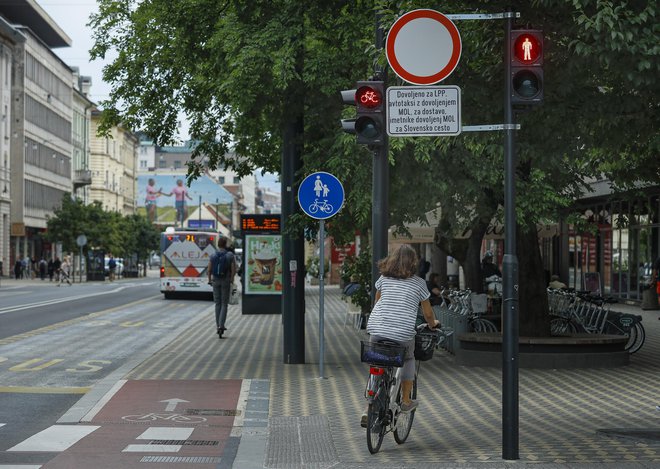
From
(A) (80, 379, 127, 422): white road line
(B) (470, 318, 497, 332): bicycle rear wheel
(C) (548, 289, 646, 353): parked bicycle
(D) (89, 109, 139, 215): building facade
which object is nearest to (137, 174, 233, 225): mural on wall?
(D) (89, 109, 139, 215): building facade

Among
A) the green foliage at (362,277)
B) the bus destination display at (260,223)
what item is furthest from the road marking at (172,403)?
the bus destination display at (260,223)

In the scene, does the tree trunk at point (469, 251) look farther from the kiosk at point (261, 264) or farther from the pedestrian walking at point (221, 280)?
the kiosk at point (261, 264)

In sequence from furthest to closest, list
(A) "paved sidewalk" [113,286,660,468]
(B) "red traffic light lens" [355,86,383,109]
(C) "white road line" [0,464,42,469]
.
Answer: (B) "red traffic light lens" [355,86,383,109] → (A) "paved sidewalk" [113,286,660,468] → (C) "white road line" [0,464,42,469]

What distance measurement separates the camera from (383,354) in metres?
9.14

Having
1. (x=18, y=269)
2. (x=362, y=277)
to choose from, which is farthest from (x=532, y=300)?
(x=18, y=269)

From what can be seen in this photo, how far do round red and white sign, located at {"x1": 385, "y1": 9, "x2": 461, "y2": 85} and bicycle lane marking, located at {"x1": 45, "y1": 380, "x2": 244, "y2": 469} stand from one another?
3.30 metres

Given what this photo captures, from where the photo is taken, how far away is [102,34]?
22312 millimetres

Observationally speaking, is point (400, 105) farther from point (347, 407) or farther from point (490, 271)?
point (490, 271)

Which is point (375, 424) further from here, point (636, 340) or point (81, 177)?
point (81, 177)

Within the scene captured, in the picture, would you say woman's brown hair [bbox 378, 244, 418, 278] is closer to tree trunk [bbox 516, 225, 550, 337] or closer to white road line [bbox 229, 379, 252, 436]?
white road line [bbox 229, 379, 252, 436]

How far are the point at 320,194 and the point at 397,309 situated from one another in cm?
590

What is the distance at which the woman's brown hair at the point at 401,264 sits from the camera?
931cm

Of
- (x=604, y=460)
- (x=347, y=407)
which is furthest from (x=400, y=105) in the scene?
(x=347, y=407)

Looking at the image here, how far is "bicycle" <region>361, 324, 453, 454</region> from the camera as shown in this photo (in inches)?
352
